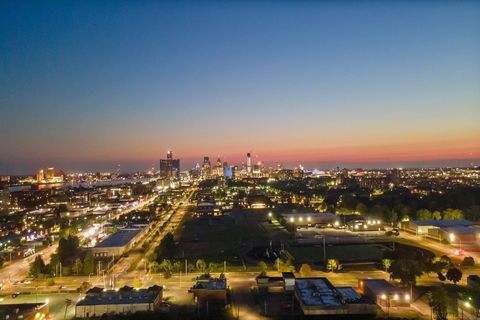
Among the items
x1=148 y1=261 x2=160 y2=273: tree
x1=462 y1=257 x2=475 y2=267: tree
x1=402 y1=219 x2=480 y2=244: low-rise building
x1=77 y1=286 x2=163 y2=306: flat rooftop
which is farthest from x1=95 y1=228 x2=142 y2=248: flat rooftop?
x1=402 y1=219 x2=480 y2=244: low-rise building

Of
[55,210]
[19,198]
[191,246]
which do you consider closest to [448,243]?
[191,246]

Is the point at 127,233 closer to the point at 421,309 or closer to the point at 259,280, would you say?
the point at 259,280

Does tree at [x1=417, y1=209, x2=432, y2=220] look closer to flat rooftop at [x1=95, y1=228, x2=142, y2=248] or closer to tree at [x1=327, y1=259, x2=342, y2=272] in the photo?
tree at [x1=327, y1=259, x2=342, y2=272]

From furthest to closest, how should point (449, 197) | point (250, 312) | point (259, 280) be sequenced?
1. point (449, 197)
2. point (259, 280)
3. point (250, 312)

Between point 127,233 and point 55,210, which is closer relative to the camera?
point 127,233

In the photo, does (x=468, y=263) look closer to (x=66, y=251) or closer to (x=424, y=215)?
(x=424, y=215)

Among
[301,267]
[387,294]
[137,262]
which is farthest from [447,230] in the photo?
[137,262]
